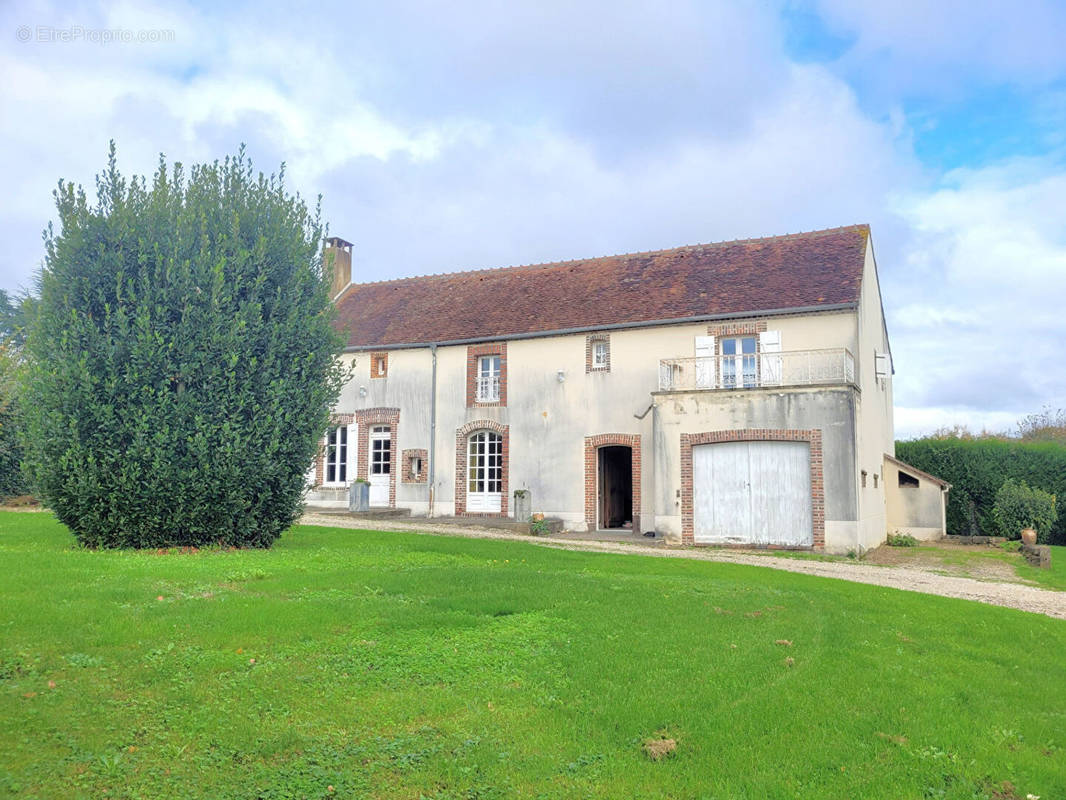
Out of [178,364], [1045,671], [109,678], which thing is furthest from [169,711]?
[178,364]

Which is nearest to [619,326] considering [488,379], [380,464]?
[488,379]

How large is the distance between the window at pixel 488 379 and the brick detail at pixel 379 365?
3189 millimetres

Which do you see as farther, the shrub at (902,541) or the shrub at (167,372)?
the shrub at (902,541)

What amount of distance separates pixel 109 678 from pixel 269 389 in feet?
24.0

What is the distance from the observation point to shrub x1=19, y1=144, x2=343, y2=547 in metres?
11.6

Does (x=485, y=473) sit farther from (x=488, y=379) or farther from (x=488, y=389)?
(x=488, y=379)

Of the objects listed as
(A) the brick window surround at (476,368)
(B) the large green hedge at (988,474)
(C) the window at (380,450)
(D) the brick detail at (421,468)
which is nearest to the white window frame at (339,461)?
(C) the window at (380,450)

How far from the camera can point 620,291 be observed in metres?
22.5

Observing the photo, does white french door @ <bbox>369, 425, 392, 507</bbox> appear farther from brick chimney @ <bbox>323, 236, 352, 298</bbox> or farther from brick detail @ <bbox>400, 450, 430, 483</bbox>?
brick chimney @ <bbox>323, 236, 352, 298</bbox>

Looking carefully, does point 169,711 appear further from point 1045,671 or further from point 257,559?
point 1045,671

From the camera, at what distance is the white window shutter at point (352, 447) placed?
24797 mm

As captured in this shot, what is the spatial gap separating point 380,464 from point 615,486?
720 centimetres

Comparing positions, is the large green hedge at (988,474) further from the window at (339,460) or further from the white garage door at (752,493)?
the window at (339,460)

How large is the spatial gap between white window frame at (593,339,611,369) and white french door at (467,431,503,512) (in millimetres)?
3584
